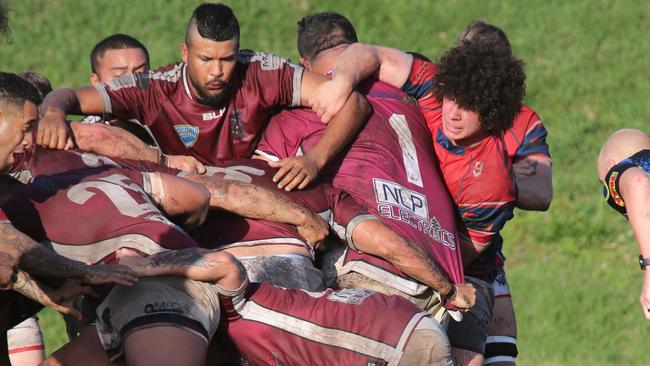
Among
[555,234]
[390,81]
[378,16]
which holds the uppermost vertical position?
[390,81]

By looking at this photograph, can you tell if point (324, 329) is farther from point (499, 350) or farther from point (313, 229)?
point (499, 350)

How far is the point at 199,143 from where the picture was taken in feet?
20.7

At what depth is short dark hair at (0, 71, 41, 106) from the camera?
4.91 meters

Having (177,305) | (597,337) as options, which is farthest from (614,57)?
(177,305)

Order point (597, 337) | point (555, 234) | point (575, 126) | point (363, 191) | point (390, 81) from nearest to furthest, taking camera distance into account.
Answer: point (363, 191) → point (390, 81) → point (597, 337) → point (555, 234) → point (575, 126)

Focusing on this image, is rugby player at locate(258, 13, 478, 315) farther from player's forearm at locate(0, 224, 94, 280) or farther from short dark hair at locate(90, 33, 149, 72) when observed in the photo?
short dark hair at locate(90, 33, 149, 72)

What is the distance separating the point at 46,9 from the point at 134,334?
35.2ft

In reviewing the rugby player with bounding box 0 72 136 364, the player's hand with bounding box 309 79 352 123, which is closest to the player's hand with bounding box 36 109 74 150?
the rugby player with bounding box 0 72 136 364

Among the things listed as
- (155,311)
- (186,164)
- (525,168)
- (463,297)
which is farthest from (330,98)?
(155,311)

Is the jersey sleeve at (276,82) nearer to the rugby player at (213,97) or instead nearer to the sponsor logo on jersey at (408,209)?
the rugby player at (213,97)

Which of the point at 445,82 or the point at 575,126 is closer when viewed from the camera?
the point at 445,82

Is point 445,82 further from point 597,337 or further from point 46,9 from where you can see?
point 46,9

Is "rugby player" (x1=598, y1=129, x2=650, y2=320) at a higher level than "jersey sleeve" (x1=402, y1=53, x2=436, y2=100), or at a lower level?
lower

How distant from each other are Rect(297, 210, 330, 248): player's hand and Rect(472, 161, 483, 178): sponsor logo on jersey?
0.85 m
